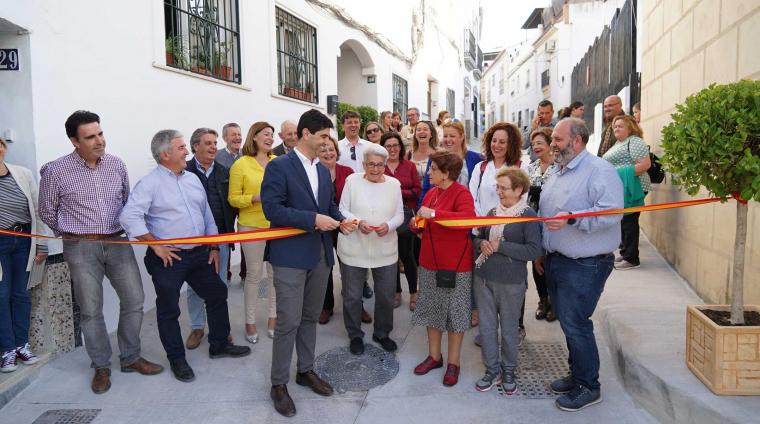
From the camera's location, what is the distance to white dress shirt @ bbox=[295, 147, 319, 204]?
11.4ft

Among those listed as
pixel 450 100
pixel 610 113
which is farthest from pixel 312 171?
pixel 450 100

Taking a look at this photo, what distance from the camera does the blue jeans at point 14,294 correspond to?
3.68m

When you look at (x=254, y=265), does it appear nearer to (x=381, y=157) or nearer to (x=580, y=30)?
(x=381, y=157)

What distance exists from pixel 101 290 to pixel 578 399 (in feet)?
11.0

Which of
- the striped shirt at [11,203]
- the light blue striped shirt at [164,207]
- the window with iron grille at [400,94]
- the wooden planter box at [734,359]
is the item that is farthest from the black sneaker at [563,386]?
the window with iron grille at [400,94]

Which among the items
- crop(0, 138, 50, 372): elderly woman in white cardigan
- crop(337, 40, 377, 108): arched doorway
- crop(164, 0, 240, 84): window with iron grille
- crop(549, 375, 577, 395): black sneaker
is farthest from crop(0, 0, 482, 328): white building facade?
crop(549, 375, 577, 395): black sneaker

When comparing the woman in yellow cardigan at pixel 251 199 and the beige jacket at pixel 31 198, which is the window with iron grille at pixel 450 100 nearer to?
the woman in yellow cardigan at pixel 251 199

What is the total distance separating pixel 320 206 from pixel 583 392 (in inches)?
81.2

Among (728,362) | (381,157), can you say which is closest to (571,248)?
(728,362)

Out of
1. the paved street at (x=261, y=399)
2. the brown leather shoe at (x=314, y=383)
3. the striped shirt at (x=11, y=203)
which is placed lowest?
the paved street at (x=261, y=399)

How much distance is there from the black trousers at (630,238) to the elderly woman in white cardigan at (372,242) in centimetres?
302

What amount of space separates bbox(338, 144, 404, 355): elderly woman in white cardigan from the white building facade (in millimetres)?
2204

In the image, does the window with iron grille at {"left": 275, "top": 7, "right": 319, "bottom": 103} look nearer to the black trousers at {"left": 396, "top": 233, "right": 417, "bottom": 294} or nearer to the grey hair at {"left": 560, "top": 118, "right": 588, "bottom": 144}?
the black trousers at {"left": 396, "top": 233, "right": 417, "bottom": 294}

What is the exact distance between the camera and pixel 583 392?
334cm
